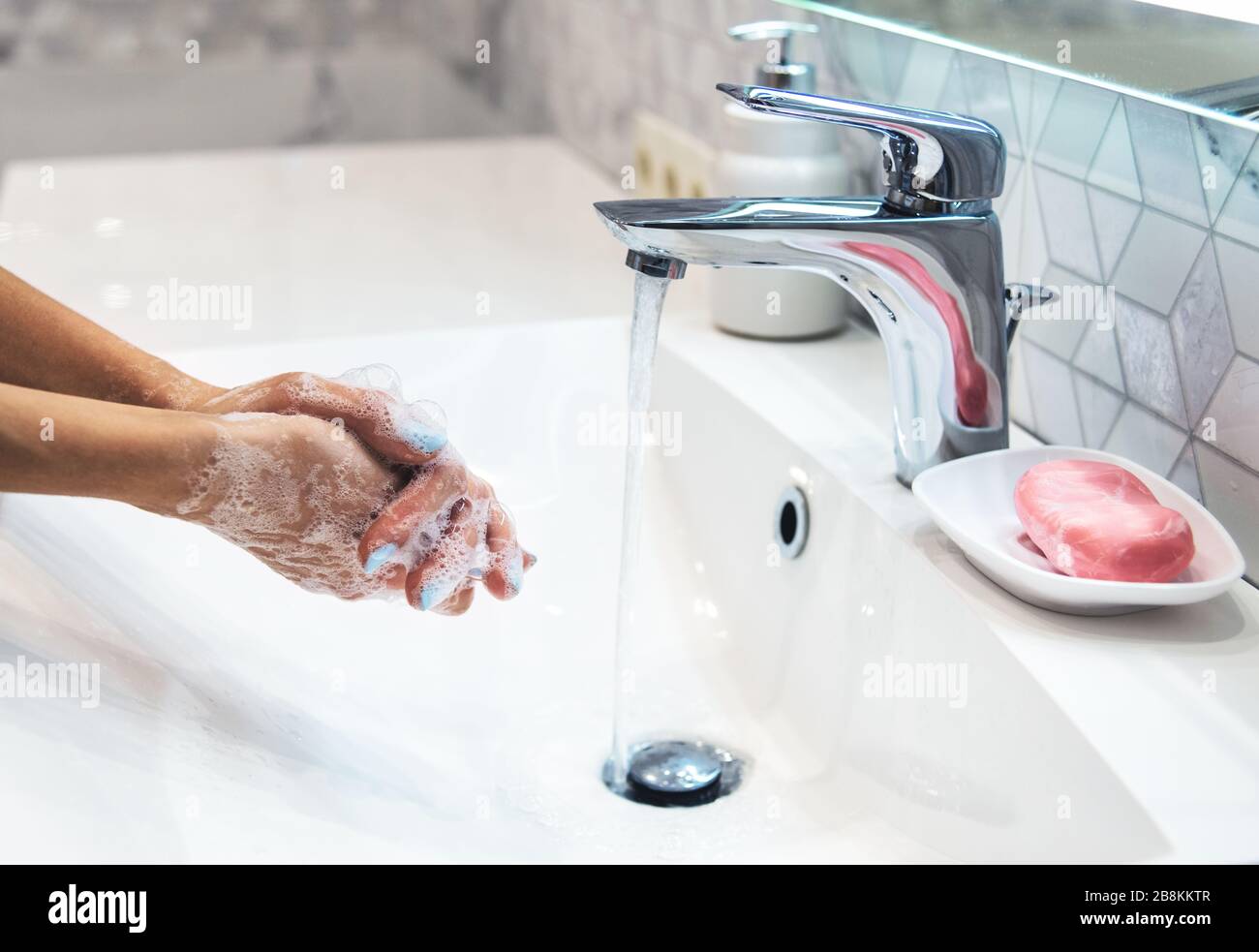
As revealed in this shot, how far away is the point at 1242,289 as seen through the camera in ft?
1.81

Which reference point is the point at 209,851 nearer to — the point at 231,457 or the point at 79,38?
the point at 231,457

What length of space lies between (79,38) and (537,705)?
1.51m

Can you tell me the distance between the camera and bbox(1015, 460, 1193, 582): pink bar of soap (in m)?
0.51

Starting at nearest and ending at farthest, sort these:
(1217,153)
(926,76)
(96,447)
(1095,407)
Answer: (96,447) < (1217,153) < (1095,407) < (926,76)

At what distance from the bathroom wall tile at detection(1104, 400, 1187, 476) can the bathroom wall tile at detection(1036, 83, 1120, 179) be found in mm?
123

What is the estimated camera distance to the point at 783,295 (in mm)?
833

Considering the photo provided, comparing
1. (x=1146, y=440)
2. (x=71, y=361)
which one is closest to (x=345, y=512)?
(x=71, y=361)

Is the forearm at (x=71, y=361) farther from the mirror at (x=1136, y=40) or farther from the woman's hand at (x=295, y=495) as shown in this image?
the mirror at (x=1136, y=40)

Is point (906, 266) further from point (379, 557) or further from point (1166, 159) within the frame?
point (379, 557)

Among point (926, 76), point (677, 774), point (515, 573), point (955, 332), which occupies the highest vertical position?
point (926, 76)

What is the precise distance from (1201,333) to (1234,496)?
73 mm

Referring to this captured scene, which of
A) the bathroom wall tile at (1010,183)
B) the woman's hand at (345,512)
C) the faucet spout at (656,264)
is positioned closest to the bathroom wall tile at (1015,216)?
the bathroom wall tile at (1010,183)

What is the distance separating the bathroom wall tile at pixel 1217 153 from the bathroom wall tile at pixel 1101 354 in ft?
0.31

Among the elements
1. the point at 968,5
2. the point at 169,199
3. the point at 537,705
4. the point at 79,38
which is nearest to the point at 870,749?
the point at 537,705
